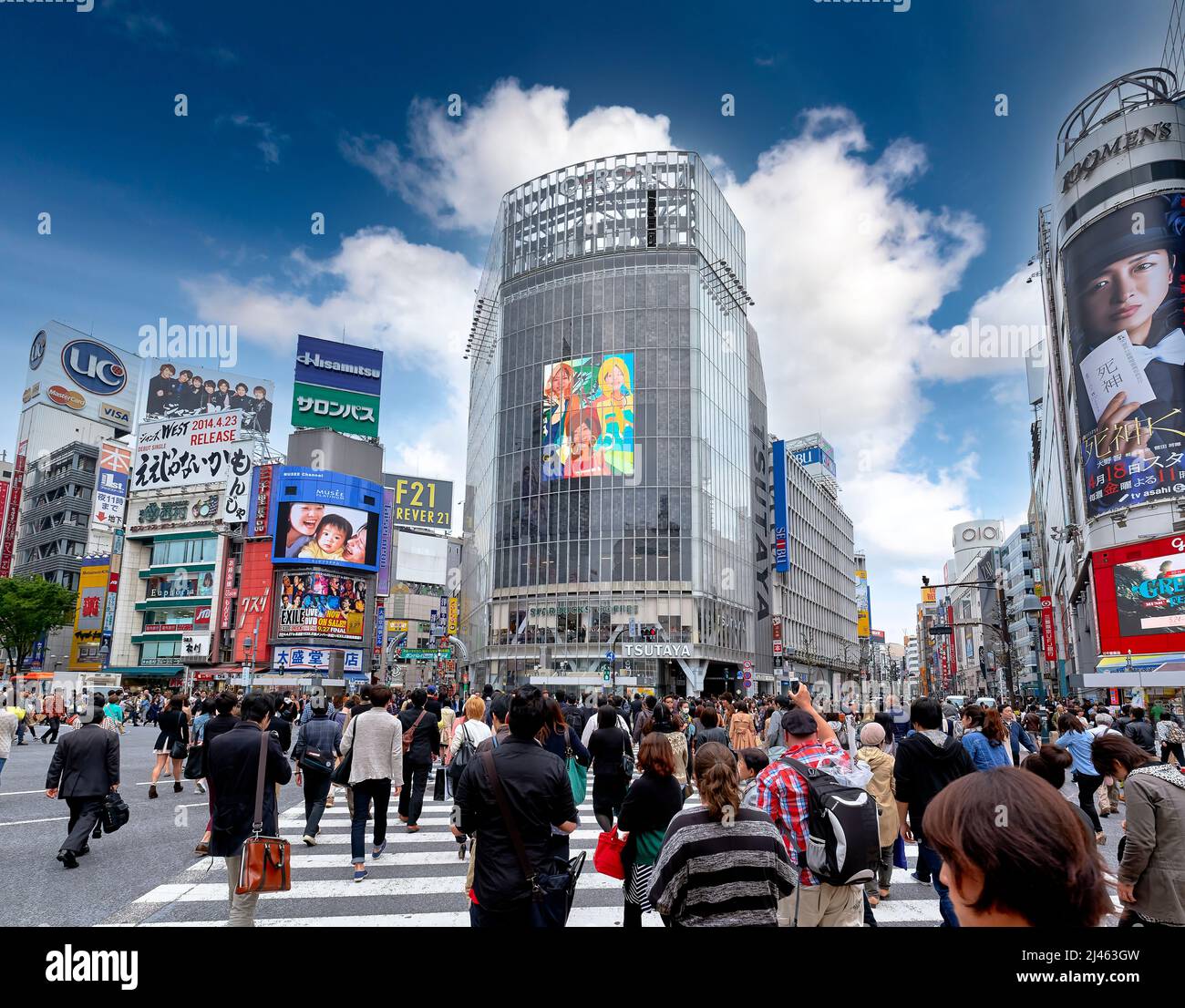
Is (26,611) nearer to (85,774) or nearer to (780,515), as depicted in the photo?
(780,515)

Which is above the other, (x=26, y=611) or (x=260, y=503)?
(x=260, y=503)

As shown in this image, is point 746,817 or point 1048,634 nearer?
point 746,817

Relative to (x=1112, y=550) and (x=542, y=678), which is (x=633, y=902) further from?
(x=542, y=678)

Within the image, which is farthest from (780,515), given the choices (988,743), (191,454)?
(988,743)

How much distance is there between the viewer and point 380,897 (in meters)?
7.97

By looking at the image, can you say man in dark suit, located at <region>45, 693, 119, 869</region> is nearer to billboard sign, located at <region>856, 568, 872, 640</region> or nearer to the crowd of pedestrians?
the crowd of pedestrians

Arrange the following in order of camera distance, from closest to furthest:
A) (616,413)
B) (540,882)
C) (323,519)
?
1. (540,882)
2. (616,413)
3. (323,519)

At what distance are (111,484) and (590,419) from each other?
51.9m

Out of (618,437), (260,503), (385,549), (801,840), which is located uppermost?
(618,437)

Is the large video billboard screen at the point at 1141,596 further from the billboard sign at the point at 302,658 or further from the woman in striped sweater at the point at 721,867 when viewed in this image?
the billboard sign at the point at 302,658

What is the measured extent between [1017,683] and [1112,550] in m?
92.2

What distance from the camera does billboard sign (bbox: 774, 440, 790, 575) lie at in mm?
77625

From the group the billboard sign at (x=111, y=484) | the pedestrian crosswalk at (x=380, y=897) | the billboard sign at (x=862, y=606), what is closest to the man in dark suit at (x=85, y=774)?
the pedestrian crosswalk at (x=380, y=897)
